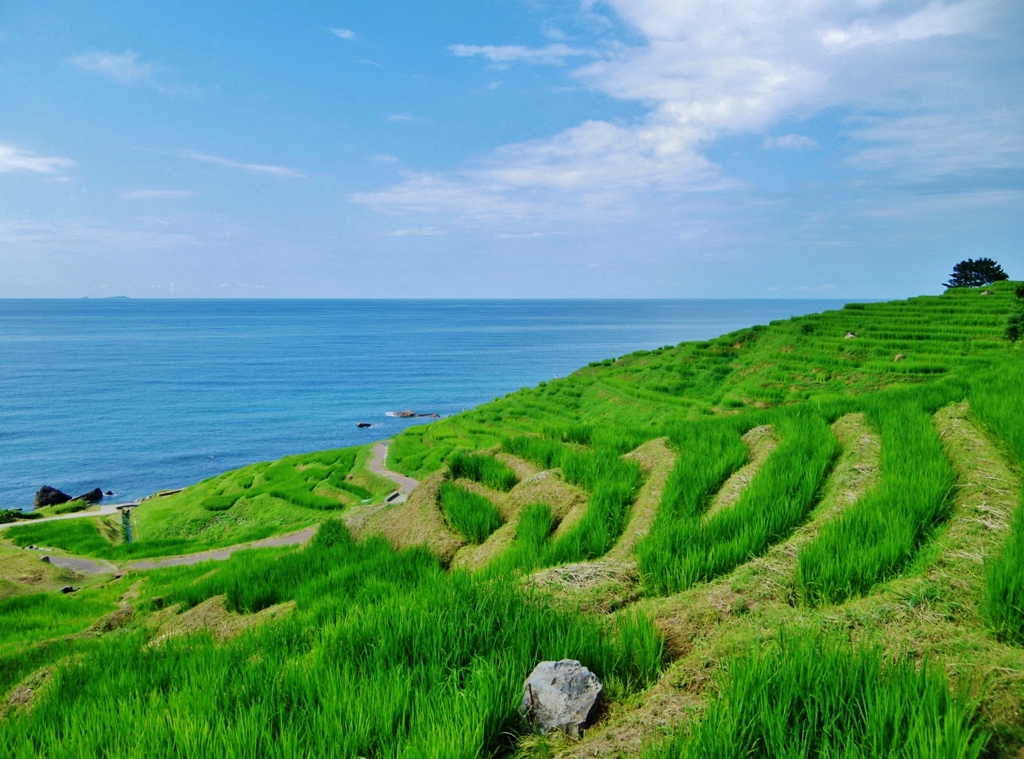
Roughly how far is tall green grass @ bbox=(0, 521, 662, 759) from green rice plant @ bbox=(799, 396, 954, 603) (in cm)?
163

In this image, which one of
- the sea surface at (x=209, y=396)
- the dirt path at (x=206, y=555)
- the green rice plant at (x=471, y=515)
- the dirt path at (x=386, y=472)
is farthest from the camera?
the sea surface at (x=209, y=396)

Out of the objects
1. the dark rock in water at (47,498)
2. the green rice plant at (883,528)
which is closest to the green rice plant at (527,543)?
the green rice plant at (883,528)

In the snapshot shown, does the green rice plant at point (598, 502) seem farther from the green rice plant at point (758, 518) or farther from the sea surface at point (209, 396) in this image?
the sea surface at point (209, 396)

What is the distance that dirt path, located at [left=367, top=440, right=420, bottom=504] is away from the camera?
35822 mm

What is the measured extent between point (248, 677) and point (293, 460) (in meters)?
46.0

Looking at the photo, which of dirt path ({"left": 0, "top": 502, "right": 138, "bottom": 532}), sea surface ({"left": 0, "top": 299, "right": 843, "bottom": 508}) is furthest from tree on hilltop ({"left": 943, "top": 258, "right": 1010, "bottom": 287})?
dirt path ({"left": 0, "top": 502, "right": 138, "bottom": 532})

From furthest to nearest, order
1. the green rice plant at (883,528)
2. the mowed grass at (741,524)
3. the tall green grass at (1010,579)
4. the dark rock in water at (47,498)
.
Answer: the dark rock in water at (47,498)
the mowed grass at (741,524)
the green rice plant at (883,528)
the tall green grass at (1010,579)

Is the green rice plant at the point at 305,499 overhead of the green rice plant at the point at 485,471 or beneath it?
beneath

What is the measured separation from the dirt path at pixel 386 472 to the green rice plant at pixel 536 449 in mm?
23236

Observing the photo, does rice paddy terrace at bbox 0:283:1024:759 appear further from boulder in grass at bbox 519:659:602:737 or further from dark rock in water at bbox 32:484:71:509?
dark rock in water at bbox 32:484:71:509

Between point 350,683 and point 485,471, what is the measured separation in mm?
6278

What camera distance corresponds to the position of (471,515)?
7727 mm

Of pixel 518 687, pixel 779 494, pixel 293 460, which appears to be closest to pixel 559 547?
pixel 779 494

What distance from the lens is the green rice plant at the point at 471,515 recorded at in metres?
7.53
